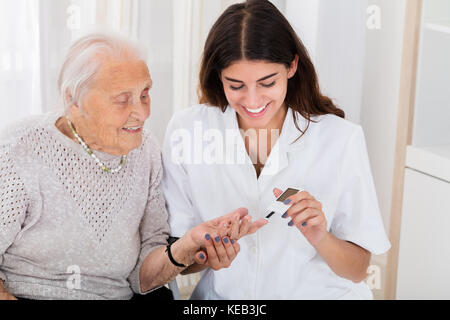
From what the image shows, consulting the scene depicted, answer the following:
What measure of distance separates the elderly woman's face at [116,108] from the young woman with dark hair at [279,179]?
17cm

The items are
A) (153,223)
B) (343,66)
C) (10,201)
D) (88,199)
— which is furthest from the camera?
(343,66)

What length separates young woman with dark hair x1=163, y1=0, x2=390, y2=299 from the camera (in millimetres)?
1560

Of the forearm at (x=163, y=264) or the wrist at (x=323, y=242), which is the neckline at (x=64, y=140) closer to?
the forearm at (x=163, y=264)

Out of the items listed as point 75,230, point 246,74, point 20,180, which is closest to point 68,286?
point 75,230

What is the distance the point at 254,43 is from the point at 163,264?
56 cm

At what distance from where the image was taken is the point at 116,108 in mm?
1403

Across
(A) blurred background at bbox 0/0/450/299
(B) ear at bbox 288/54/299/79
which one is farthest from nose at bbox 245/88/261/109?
(A) blurred background at bbox 0/0/450/299

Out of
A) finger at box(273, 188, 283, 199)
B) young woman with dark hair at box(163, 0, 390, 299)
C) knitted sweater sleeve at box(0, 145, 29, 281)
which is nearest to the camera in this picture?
knitted sweater sleeve at box(0, 145, 29, 281)

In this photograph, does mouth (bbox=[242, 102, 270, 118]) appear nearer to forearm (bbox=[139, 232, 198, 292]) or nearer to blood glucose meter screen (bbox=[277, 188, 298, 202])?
blood glucose meter screen (bbox=[277, 188, 298, 202])

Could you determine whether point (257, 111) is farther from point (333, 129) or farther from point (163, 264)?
point (163, 264)

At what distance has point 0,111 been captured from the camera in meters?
2.00

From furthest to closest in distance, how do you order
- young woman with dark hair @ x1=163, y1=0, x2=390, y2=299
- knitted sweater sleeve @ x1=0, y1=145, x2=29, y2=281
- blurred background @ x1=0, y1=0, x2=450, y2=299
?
1. blurred background @ x1=0, y1=0, x2=450, y2=299
2. young woman with dark hair @ x1=163, y1=0, x2=390, y2=299
3. knitted sweater sleeve @ x1=0, y1=145, x2=29, y2=281

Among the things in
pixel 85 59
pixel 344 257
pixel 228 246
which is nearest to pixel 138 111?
pixel 85 59

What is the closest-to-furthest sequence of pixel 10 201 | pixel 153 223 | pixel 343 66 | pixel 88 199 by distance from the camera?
pixel 10 201, pixel 88 199, pixel 153 223, pixel 343 66
